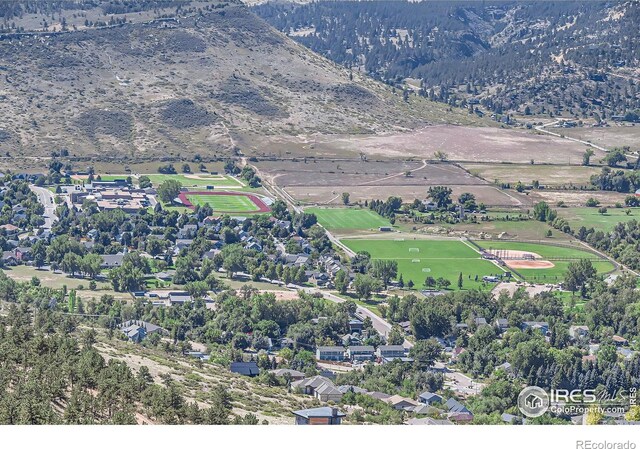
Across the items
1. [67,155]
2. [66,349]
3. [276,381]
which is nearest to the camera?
[66,349]

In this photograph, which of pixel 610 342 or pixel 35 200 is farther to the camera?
pixel 35 200

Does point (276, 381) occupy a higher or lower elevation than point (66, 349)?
lower

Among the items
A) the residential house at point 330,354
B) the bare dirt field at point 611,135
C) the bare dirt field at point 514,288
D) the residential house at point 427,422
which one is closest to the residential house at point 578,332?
the bare dirt field at point 514,288

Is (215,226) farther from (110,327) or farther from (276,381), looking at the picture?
(276,381)

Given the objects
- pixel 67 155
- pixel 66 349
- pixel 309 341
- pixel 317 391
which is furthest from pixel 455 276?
pixel 67 155

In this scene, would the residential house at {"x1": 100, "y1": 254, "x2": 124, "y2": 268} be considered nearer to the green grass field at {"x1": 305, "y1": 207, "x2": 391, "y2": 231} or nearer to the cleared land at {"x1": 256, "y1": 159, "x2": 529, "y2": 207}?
the green grass field at {"x1": 305, "y1": 207, "x2": 391, "y2": 231}
